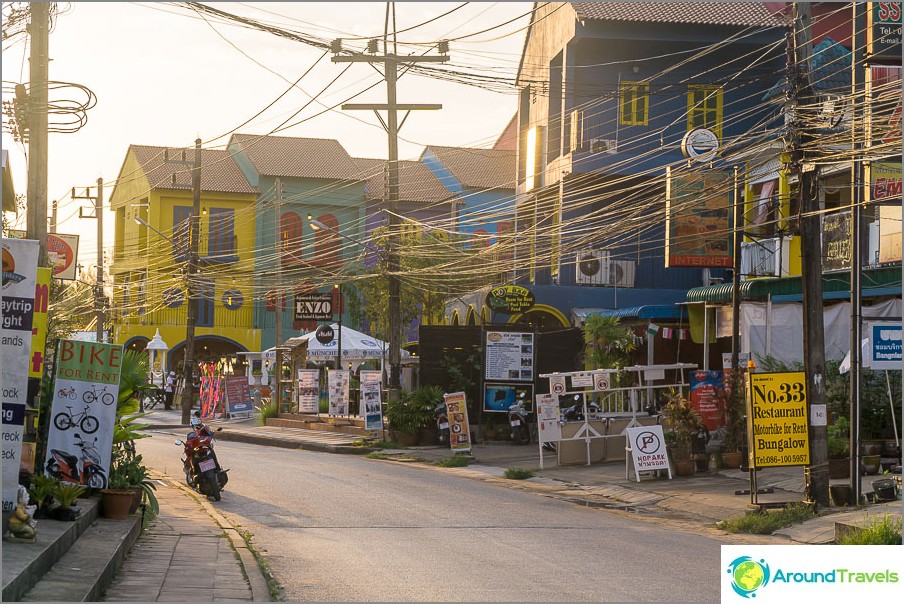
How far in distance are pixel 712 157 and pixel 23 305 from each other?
14.9 m

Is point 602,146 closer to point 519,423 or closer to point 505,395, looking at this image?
point 505,395

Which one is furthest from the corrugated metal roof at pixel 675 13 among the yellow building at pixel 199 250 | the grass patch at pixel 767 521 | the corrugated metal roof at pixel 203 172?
the corrugated metal roof at pixel 203 172

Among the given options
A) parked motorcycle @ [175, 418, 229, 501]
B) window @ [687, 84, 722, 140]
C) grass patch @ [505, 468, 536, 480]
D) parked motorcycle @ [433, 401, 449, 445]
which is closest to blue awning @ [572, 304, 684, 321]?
parked motorcycle @ [433, 401, 449, 445]

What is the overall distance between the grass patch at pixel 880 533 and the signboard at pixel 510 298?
1832 centimetres

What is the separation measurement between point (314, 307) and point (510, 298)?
9.47m

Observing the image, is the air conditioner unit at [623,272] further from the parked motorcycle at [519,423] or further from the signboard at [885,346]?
the signboard at [885,346]

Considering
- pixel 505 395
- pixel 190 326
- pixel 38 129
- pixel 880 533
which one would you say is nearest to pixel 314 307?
pixel 190 326

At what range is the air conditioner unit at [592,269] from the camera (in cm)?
3419

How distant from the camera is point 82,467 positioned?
12.1 metres

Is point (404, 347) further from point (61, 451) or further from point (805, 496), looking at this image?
point (61, 451)

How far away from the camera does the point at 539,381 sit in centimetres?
2928

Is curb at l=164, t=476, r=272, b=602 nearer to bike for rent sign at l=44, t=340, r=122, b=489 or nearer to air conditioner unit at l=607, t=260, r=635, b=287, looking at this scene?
bike for rent sign at l=44, t=340, r=122, b=489

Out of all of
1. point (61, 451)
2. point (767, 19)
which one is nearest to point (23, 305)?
point (61, 451)

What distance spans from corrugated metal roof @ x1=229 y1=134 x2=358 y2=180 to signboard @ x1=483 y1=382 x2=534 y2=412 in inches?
1303
